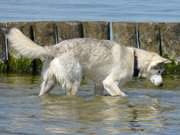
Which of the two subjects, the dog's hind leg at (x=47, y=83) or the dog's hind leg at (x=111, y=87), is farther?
the dog's hind leg at (x=111, y=87)

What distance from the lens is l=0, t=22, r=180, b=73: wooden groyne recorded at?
13125 millimetres

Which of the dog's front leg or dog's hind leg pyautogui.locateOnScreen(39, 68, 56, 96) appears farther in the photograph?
the dog's front leg

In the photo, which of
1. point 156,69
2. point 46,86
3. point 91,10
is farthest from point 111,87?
point 91,10

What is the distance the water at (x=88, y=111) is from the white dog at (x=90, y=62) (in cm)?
24

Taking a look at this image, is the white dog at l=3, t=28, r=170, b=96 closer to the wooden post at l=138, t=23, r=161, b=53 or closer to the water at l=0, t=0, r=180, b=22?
the wooden post at l=138, t=23, r=161, b=53

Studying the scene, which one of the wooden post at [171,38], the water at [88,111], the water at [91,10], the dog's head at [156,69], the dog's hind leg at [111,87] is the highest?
the water at [91,10]

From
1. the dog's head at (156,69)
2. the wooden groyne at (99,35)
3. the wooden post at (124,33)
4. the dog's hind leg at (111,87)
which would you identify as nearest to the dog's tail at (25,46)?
the dog's hind leg at (111,87)

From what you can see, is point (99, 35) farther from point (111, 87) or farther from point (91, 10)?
point (91, 10)

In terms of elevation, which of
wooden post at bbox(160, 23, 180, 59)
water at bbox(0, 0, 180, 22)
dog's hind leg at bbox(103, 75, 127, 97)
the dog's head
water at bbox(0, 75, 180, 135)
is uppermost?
water at bbox(0, 0, 180, 22)

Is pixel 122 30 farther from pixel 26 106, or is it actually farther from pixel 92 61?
pixel 26 106

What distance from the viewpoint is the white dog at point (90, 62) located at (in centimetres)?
1038

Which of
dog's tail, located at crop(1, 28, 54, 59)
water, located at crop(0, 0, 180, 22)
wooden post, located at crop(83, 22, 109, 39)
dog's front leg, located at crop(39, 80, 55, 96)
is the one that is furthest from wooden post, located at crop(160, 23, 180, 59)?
water, located at crop(0, 0, 180, 22)

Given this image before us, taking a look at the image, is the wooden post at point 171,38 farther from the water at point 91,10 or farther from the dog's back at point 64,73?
the water at point 91,10

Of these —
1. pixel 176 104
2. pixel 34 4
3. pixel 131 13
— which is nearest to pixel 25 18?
pixel 131 13
